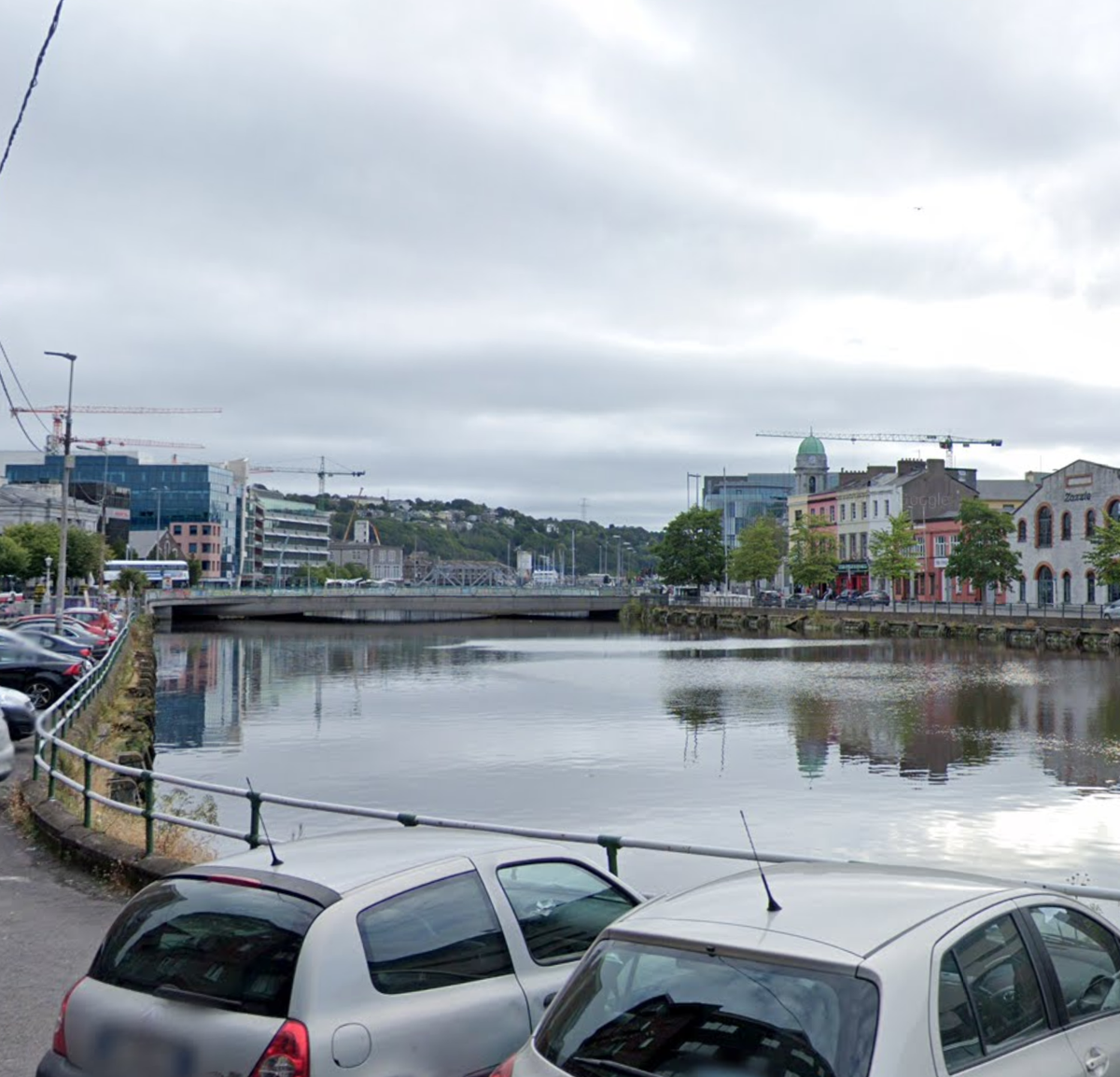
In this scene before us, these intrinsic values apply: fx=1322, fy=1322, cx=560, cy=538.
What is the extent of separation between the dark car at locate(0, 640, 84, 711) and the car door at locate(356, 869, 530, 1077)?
2407 cm

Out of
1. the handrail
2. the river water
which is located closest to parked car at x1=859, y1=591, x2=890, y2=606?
the river water

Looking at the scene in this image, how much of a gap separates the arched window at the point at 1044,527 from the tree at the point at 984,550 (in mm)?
2008

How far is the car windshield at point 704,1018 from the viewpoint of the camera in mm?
4180

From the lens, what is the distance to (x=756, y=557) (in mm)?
129750

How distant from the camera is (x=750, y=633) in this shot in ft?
325

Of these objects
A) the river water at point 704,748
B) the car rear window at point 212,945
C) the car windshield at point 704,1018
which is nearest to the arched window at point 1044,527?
the river water at point 704,748

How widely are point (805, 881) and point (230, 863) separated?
8.57 ft

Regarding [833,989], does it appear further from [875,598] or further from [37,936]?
[875,598]

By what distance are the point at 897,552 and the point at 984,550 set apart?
15.1 metres

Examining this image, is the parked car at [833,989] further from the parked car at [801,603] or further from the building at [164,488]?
the building at [164,488]

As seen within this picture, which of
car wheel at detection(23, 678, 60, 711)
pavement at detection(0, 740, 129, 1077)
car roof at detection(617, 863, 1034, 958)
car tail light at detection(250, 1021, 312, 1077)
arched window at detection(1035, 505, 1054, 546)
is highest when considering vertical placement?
arched window at detection(1035, 505, 1054, 546)

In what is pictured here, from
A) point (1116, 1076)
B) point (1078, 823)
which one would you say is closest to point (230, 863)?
point (1116, 1076)

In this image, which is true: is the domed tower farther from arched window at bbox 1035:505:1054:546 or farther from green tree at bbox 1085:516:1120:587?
green tree at bbox 1085:516:1120:587

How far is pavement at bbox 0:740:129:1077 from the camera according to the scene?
8047 millimetres
